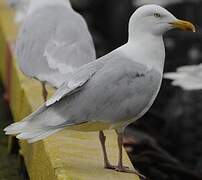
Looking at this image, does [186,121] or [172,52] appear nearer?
[186,121]

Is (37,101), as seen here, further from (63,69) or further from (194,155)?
(194,155)

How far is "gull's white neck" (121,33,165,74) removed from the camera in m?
4.73

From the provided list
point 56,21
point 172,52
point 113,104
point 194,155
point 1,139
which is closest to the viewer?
point 113,104

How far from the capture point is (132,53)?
4738mm

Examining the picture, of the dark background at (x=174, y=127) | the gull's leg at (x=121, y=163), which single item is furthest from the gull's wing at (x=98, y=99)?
the dark background at (x=174, y=127)

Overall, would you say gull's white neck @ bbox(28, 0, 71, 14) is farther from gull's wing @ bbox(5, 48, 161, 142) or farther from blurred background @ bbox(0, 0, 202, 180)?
gull's wing @ bbox(5, 48, 161, 142)

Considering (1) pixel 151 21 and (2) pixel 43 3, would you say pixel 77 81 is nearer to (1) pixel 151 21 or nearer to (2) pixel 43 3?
(1) pixel 151 21

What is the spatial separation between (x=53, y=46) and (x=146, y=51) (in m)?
1.06

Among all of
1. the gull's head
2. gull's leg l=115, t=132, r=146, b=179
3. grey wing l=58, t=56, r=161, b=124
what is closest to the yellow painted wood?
gull's leg l=115, t=132, r=146, b=179

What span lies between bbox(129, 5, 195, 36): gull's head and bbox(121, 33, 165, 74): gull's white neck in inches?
1.4

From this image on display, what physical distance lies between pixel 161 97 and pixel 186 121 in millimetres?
1017

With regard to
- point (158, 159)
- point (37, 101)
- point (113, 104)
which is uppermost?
point (113, 104)

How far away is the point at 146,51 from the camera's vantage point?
4.75 meters

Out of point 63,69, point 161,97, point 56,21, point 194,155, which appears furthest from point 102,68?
point 161,97
